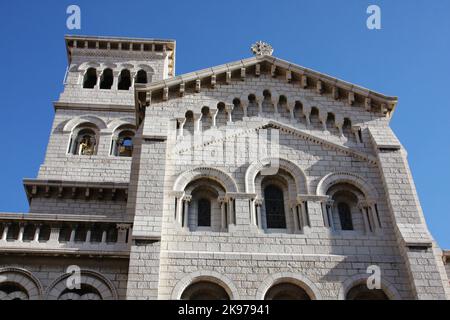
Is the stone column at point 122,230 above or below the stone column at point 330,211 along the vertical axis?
below

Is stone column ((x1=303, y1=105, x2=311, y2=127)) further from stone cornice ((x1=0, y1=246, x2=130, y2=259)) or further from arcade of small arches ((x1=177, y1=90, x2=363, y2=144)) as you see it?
stone cornice ((x1=0, y1=246, x2=130, y2=259))

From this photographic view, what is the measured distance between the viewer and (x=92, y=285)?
16156 millimetres

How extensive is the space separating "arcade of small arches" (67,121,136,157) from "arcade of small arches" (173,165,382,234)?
1290 centimetres

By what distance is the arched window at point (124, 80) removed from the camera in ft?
117

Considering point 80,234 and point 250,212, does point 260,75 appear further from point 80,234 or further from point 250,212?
point 80,234

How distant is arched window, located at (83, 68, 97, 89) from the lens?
34.8m

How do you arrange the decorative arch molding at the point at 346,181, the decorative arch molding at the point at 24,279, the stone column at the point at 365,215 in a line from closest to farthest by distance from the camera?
1. the decorative arch molding at the point at 24,279
2. the stone column at the point at 365,215
3. the decorative arch molding at the point at 346,181

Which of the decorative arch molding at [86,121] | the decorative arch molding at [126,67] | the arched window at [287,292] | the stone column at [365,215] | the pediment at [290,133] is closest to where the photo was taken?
the arched window at [287,292]

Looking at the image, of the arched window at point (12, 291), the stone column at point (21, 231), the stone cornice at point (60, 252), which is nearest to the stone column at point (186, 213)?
the stone cornice at point (60, 252)

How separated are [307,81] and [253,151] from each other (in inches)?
176

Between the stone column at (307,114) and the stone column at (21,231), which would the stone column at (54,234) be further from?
the stone column at (307,114)

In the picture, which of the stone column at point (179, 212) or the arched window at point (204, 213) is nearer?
the stone column at point (179, 212)

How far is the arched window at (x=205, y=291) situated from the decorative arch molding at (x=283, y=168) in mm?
3687
